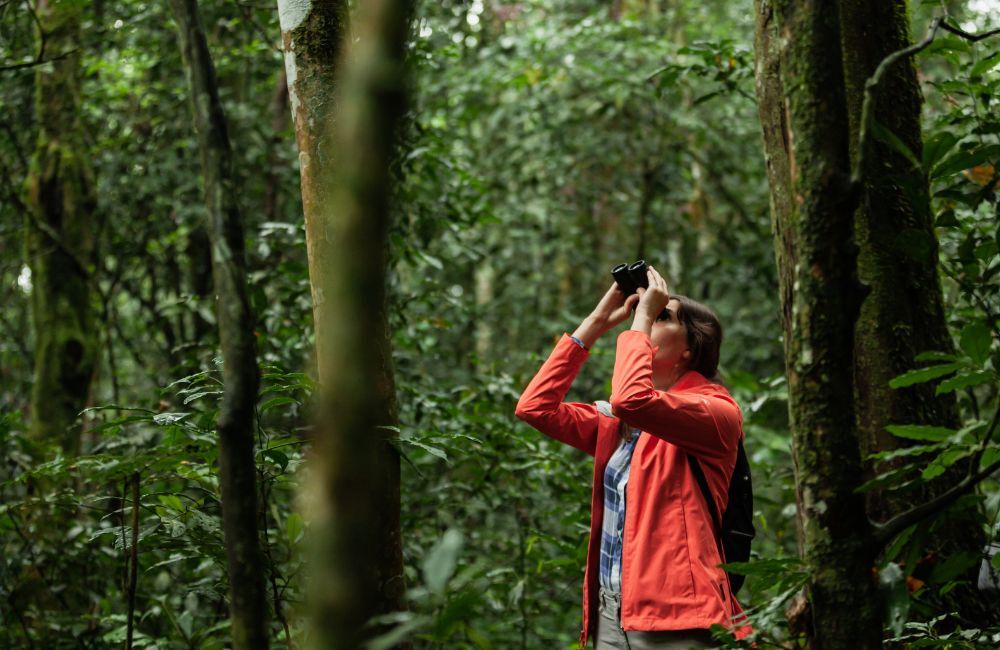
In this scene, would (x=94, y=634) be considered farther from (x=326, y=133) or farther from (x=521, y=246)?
(x=521, y=246)

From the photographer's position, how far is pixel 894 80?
235cm

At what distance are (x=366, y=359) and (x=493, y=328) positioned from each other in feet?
25.9

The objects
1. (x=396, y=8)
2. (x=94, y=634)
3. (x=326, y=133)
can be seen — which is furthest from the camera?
(x=94, y=634)

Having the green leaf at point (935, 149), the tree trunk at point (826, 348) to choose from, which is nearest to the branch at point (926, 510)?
the tree trunk at point (826, 348)

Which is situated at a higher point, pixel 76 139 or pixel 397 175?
pixel 76 139

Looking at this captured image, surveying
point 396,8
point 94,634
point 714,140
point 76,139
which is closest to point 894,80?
point 396,8

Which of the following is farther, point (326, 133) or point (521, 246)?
point (521, 246)

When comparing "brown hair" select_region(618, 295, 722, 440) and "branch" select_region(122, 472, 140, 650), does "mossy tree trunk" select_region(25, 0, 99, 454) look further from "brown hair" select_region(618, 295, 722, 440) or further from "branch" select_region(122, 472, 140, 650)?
"brown hair" select_region(618, 295, 722, 440)

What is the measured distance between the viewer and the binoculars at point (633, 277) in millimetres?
2736

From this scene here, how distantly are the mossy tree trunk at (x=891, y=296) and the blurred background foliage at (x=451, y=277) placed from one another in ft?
0.43

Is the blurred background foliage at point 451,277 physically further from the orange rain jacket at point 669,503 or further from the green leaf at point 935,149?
the orange rain jacket at point 669,503

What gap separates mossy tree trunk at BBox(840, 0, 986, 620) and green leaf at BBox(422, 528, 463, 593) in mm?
1468

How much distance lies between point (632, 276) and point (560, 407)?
49cm

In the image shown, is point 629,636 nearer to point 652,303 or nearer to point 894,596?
point 652,303
